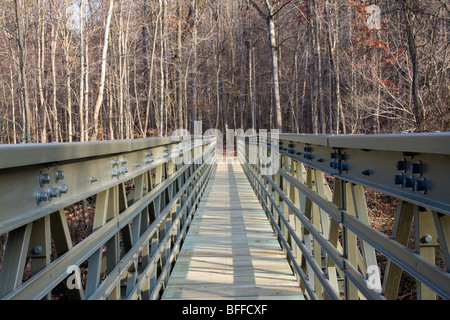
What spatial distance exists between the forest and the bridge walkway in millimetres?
6153

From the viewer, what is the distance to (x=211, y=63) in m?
38.2

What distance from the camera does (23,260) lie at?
1.10m

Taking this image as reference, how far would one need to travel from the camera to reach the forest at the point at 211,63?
477 inches

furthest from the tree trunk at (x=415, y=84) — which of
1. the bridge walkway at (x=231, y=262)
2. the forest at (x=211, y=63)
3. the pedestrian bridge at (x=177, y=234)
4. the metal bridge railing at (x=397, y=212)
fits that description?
the metal bridge railing at (x=397, y=212)

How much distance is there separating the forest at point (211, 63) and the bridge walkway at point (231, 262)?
6153mm

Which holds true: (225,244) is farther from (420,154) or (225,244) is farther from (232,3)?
(232,3)

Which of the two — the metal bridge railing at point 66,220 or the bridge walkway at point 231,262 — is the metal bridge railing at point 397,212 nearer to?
the bridge walkway at point 231,262

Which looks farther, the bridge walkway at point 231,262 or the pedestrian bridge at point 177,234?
the bridge walkway at point 231,262

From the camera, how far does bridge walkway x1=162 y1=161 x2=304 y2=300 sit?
3.39m

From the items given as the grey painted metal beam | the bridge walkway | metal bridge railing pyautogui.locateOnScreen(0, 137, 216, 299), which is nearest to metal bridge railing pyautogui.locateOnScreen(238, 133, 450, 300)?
the grey painted metal beam

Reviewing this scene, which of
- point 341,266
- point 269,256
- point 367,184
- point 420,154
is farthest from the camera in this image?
point 269,256

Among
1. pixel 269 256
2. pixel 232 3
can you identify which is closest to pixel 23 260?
pixel 269 256
